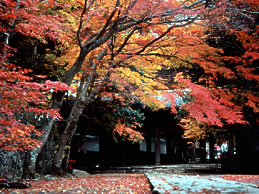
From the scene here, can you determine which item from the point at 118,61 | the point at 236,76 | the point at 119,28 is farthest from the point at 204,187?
the point at 236,76

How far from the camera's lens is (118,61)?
28.9ft

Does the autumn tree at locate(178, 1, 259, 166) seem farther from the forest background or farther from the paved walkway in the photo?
the paved walkway

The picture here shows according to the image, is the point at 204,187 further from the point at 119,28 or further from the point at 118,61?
the point at 118,61

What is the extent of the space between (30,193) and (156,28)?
571 cm

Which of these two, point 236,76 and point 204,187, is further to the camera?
point 236,76

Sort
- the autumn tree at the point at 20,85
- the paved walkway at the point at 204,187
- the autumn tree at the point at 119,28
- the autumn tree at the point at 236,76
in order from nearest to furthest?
the paved walkway at the point at 204,187 → the autumn tree at the point at 20,85 → the autumn tree at the point at 119,28 → the autumn tree at the point at 236,76

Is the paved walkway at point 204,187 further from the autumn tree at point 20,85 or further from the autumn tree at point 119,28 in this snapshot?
the autumn tree at point 119,28

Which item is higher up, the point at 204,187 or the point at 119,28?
the point at 119,28

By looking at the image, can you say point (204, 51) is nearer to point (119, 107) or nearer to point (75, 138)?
point (119, 107)

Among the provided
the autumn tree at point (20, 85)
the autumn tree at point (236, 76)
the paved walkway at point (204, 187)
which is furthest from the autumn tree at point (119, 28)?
the paved walkway at point (204, 187)

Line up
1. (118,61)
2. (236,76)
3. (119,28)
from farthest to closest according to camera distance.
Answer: (236,76)
(118,61)
(119,28)

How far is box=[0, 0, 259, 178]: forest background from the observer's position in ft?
19.3

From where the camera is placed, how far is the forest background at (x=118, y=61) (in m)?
5.87

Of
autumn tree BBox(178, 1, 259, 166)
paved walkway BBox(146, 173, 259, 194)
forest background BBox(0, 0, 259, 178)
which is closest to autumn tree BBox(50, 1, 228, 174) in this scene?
forest background BBox(0, 0, 259, 178)
